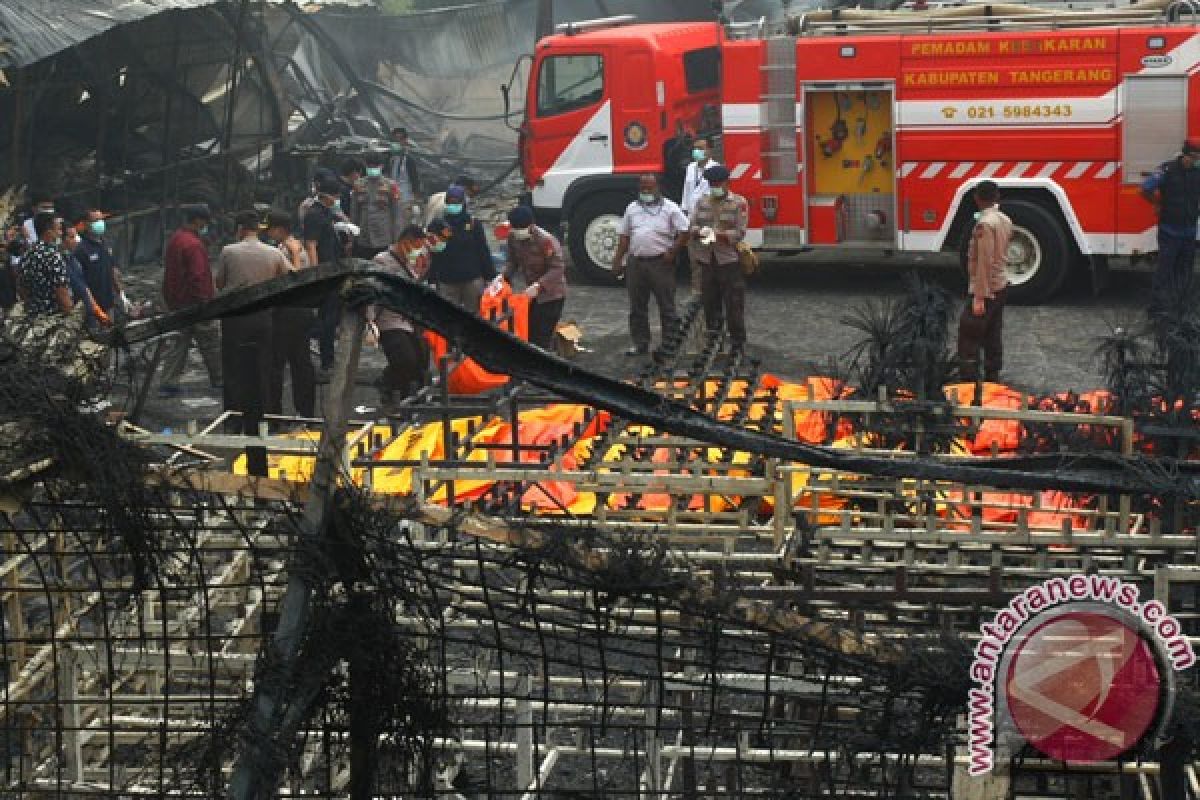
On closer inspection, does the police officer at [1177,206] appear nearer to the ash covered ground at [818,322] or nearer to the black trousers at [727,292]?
the ash covered ground at [818,322]

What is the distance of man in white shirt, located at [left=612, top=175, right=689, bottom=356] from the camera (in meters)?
15.3

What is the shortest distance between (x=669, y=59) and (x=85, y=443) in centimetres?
1579

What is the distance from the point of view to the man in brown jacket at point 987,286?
527 inches

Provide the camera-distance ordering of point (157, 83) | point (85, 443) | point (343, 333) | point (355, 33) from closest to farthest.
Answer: point (343, 333), point (85, 443), point (157, 83), point (355, 33)

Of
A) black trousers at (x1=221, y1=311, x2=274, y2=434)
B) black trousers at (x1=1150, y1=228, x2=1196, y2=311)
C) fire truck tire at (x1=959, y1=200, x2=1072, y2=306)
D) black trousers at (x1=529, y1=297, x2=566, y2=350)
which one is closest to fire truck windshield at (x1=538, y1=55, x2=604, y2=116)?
fire truck tire at (x1=959, y1=200, x2=1072, y2=306)

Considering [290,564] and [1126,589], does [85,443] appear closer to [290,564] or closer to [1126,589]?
[290,564]

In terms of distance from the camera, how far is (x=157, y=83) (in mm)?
21234

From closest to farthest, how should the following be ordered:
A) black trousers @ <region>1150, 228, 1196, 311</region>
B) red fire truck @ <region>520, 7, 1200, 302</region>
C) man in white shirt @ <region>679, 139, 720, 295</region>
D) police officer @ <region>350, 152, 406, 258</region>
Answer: black trousers @ <region>1150, 228, 1196, 311</region>
red fire truck @ <region>520, 7, 1200, 302</region>
man in white shirt @ <region>679, 139, 720, 295</region>
police officer @ <region>350, 152, 406, 258</region>

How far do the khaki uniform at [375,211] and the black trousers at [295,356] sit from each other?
3686 millimetres

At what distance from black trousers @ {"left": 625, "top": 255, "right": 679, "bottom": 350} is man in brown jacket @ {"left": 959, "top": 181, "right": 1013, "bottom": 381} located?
8.91ft

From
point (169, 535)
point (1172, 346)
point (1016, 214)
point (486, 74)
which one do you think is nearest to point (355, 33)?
point (486, 74)

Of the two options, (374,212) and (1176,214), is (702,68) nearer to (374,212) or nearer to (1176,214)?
(374,212)

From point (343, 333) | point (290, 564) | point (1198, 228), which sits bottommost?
point (1198, 228)

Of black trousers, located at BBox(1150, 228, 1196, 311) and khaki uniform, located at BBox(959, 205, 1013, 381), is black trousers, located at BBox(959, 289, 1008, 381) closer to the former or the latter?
khaki uniform, located at BBox(959, 205, 1013, 381)
